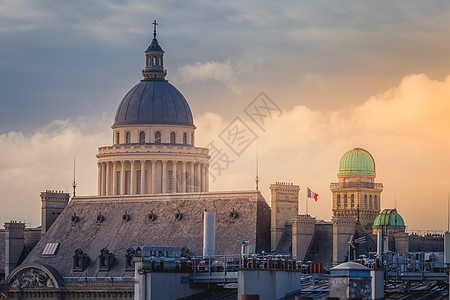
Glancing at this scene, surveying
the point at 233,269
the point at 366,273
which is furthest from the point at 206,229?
the point at 366,273

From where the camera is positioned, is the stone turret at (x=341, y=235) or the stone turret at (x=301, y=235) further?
the stone turret at (x=301, y=235)

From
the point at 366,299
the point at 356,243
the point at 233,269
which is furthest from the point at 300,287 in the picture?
the point at 356,243

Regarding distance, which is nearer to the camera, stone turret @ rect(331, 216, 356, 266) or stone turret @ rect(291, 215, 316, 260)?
stone turret @ rect(331, 216, 356, 266)

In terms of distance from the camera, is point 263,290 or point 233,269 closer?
point 263,290

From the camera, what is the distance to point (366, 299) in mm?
117438

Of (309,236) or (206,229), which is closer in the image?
(206,229)

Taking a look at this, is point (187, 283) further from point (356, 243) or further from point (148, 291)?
Answer: point (356, 243)

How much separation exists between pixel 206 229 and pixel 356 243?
128ft

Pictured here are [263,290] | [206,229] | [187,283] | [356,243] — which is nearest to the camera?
[263,290]

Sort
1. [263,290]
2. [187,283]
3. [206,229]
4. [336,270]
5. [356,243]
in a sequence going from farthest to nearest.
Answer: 1. [356,243]
2. [206,229]
3. [187,283]
4. [263,290]
5. [336,270]

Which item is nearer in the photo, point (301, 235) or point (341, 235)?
point (301, 235)

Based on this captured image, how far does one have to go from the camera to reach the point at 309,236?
197625 millimetres

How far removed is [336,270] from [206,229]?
47166 millimetres

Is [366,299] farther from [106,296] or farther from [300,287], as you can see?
[106,296]
